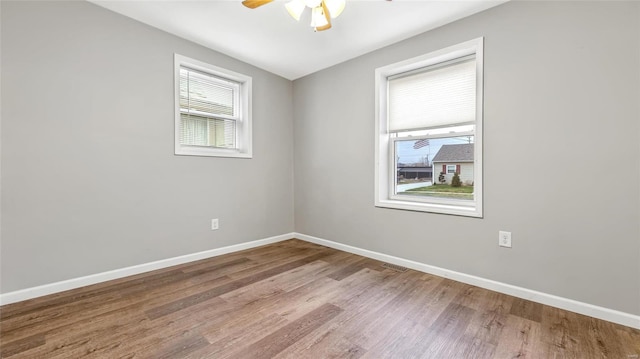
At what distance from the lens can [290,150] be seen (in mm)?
3982

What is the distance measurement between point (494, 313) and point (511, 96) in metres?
1.70

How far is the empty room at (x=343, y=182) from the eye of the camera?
1.69 m

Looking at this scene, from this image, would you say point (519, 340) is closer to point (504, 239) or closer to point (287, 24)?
point (504, 239)

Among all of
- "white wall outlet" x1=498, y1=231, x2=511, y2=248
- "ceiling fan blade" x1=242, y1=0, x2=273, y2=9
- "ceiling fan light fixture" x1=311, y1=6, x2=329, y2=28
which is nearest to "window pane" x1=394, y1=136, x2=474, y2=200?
"white wall outlet" x1=498, y1=231, x2=511, y2=248

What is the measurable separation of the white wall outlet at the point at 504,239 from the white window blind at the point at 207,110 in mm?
3097

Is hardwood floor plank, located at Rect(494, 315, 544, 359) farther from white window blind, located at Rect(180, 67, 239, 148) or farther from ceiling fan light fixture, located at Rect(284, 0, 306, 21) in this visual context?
white window blind, located at Rect(180, 67, 239, 148)

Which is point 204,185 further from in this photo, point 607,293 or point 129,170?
point 607,293

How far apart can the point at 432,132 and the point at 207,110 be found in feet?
8.58

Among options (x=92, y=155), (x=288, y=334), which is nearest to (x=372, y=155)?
(x=288, y=334)

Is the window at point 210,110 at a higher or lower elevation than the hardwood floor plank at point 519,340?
higher

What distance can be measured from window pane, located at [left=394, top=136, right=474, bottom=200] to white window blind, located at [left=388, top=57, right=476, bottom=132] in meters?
0.20

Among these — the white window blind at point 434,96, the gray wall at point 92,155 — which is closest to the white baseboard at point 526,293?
the white window blind at point 434,96

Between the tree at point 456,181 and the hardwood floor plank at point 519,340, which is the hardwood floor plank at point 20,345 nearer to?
the hardwood floor plank at point 519,340

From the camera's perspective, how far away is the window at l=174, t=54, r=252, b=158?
290 cm
